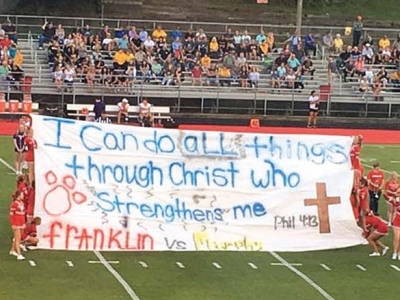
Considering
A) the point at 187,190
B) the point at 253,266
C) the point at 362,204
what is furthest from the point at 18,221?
the point at 362,204

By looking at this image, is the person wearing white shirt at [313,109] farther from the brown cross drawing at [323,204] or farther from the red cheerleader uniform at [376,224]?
the brown cross drawing at [323,204]

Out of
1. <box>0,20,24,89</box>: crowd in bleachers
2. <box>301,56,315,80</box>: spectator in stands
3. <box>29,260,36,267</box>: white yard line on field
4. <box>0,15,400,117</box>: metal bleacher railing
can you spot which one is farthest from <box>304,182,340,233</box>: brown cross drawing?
<box>301,56,315,80</box>: spectator in stands

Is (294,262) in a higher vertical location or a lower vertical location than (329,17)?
lower

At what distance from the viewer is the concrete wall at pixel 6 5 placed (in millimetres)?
45422

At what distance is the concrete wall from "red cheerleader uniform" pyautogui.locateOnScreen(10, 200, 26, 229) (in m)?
31.2

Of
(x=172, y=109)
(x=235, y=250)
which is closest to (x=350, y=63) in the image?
(x=172, y=109)

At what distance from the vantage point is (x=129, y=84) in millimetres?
36750

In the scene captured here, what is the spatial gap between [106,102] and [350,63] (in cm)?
1038

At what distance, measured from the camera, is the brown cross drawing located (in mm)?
16547

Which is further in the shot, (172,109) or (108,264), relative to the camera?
(172,109)

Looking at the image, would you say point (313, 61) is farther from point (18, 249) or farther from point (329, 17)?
point (18, 249)

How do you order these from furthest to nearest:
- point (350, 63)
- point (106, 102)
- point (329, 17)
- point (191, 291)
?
point (329, 17) < point (350, 63) < point (106, 102) < point (191, 291)

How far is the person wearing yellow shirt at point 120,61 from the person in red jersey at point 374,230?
2168cm

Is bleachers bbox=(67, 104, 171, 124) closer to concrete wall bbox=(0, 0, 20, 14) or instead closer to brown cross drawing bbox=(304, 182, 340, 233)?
concrete wall bbox=(0, 0, 20, 14)
